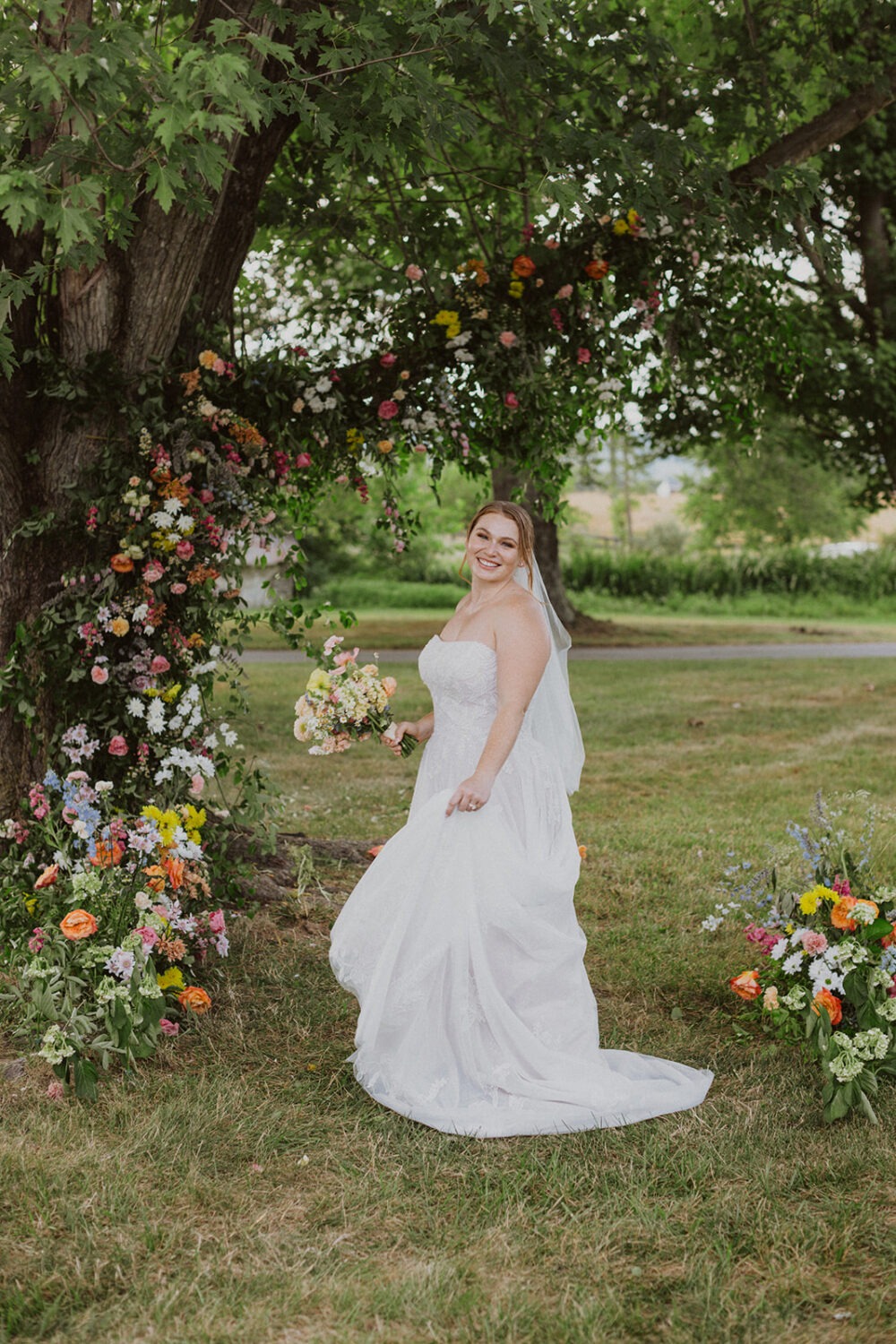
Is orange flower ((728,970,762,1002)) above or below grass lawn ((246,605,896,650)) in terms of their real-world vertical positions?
below

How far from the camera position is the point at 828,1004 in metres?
3.85

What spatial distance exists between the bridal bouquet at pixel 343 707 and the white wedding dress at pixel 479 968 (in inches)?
14.8

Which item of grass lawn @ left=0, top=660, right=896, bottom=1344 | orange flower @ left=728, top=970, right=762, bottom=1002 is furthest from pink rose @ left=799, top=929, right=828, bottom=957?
grass lawn @ left=0, top=660, right=896, bottom=1344

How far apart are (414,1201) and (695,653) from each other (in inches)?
610

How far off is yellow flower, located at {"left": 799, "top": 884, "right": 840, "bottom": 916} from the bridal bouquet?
1519 millimetres

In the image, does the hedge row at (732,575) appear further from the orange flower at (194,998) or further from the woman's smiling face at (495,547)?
the orange flower at (194,998)

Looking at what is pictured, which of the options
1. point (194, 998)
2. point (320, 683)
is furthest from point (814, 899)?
point (194, 998)

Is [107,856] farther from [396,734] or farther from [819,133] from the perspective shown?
[819,133]

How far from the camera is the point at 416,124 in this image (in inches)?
182

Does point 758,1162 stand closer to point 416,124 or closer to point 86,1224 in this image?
point 86,1224

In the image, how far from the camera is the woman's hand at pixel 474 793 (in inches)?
149

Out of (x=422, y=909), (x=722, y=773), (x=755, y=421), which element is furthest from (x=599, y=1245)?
(x=722, y=773)

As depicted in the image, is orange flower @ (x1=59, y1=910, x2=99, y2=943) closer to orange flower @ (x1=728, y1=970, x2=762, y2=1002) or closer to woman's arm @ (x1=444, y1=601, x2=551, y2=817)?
woman's arm @ (x1=444, y1=601, x2=551, y2=817)

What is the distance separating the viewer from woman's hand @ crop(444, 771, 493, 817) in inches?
149
